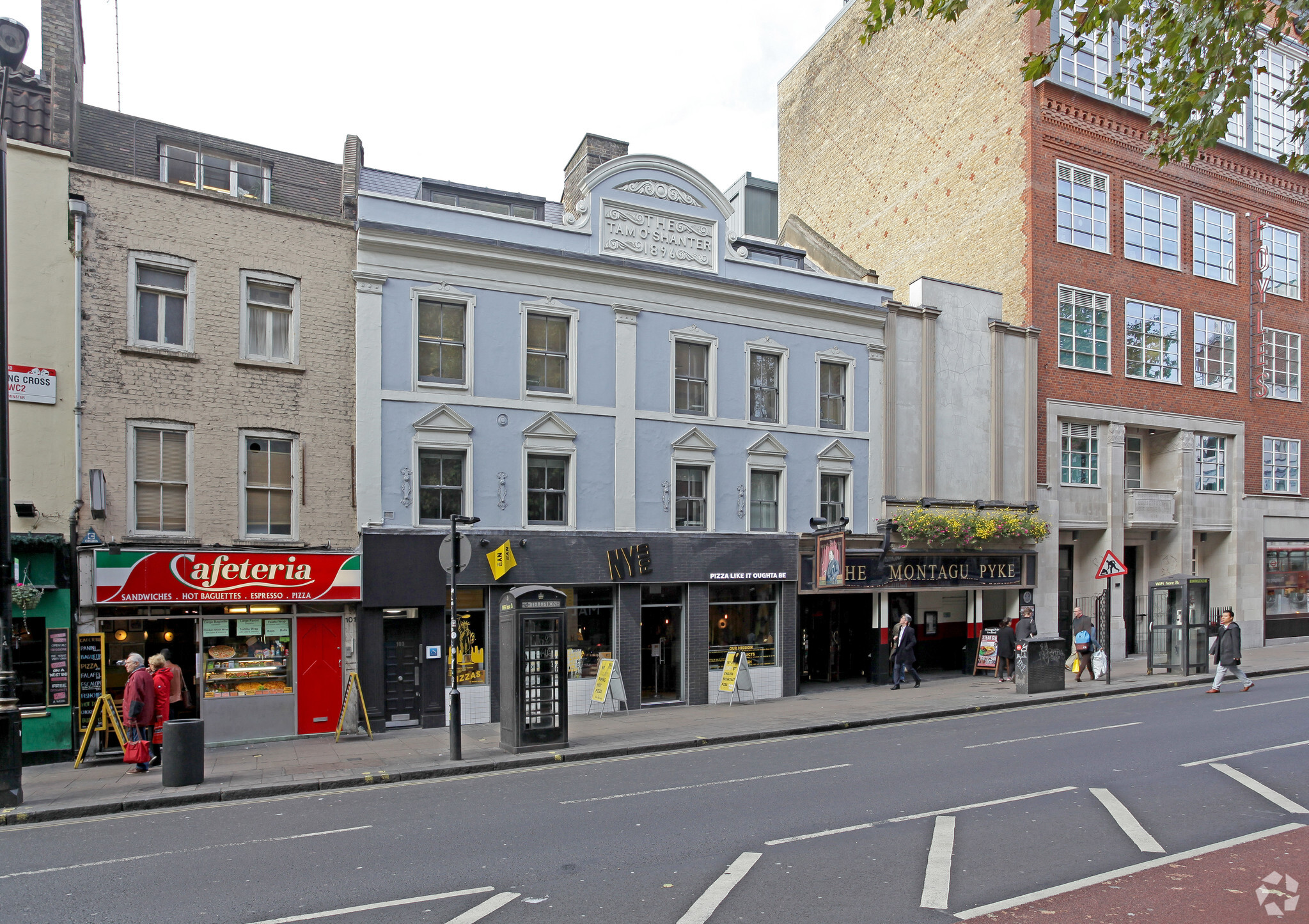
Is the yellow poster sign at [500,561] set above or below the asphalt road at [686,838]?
above

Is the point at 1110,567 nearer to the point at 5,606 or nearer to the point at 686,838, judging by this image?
the point at 686,838

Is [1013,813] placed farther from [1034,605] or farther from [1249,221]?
[1249,221]

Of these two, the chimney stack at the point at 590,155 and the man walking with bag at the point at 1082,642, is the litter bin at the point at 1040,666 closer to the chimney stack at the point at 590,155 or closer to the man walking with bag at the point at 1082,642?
the man walking with bag at the point at 1082,642

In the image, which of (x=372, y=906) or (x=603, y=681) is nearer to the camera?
(x=372, y=906)

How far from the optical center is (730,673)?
19828 mm

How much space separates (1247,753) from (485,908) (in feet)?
37.3

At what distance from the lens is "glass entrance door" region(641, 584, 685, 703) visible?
65.3 feet

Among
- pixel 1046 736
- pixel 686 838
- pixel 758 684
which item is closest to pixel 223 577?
pixel 686 838

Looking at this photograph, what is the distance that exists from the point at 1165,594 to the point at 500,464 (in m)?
18.1

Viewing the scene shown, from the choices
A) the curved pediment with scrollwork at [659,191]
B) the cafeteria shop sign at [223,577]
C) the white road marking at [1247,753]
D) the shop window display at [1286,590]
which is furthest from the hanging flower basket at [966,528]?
the cafeteria shop sign at [223,577]

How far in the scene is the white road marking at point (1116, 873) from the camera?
22.2ft

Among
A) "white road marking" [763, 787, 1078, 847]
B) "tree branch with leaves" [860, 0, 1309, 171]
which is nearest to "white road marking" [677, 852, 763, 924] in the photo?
"white road marking" [763, 787, 1078, 847]

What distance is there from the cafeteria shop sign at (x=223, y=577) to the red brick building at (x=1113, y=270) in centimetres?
1918

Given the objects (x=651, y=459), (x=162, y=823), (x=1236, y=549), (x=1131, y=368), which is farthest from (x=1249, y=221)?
(x=162, y=823)
